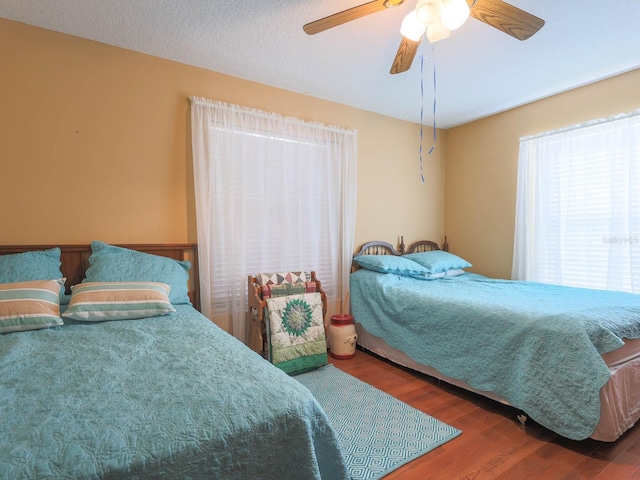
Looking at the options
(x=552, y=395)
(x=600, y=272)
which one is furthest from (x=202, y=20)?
(x=600, y=272)

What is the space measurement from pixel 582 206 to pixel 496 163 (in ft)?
3.24

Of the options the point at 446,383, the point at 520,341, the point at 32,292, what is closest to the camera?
the point at 32,292

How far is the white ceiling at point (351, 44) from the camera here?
197 centimetres

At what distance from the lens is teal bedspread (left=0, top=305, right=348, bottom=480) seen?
79cm

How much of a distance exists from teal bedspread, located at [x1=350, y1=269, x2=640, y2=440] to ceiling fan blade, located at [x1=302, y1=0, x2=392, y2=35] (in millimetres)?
1893

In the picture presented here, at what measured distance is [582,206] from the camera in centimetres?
302

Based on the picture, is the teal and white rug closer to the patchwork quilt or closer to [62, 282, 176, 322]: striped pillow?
the patchwork quilt

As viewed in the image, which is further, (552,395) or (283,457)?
(552,395)

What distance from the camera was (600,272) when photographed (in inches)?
115

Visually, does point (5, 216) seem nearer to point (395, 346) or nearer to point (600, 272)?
point (395, 346)

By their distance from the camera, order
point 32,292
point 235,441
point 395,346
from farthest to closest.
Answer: point 395,346 → point 32,292 → point 235,441

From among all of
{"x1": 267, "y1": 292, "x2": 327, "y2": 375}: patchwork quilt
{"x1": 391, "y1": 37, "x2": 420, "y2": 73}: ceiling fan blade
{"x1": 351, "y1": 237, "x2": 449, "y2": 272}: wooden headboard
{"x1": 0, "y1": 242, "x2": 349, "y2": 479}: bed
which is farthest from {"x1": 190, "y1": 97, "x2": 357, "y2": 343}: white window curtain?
{"x1": 391, "y1": 37, "x2": 420, "y2": 73}: ceiling fan blade

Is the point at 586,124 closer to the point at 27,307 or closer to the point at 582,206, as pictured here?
the point at 582,206

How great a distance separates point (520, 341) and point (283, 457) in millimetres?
1673
